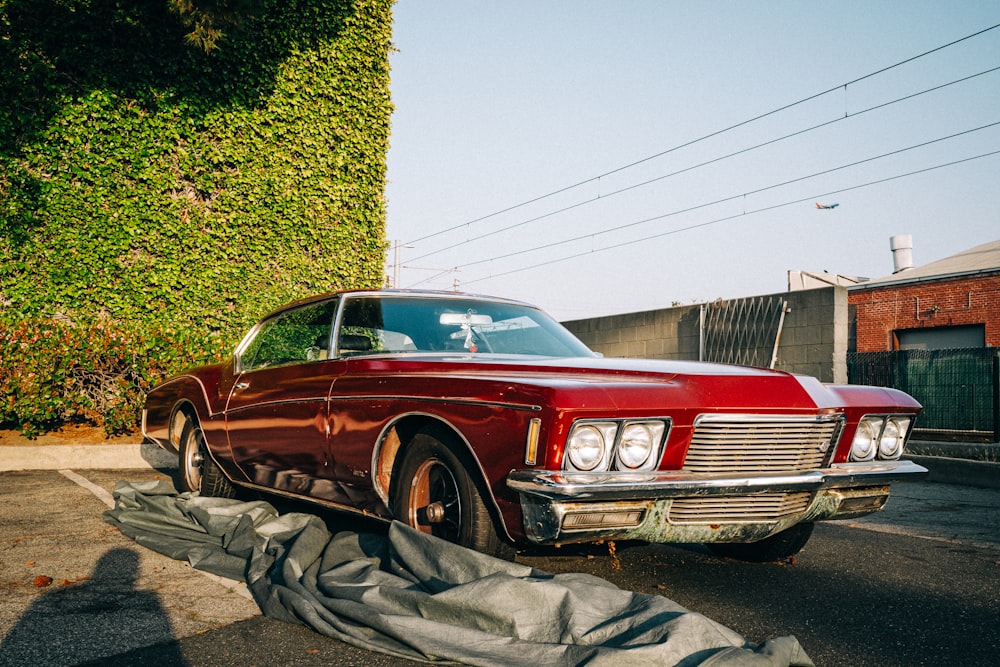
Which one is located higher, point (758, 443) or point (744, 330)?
point (744, 330)

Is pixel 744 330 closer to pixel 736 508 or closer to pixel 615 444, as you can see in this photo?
pixel 736 508

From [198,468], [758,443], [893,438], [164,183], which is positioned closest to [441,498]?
[758,443]

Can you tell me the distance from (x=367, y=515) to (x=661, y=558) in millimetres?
1651

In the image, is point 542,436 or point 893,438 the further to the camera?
point 893,438

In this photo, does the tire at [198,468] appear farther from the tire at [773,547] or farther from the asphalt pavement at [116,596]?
the tire at [773,547]

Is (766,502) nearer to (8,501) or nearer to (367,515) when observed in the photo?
(367,515)

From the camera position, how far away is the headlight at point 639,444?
319cm

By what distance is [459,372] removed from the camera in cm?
364

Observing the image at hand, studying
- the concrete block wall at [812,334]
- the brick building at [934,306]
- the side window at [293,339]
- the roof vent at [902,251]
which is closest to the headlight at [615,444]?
the side window at [293,339]

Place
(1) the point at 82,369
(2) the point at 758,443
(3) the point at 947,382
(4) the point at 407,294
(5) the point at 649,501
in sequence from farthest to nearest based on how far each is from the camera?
(3) the point at 947,382 < (1) the point at 82,369 < (4) the point at 407,294 < (2) the point at 758,443 < (5) the point at 649,501

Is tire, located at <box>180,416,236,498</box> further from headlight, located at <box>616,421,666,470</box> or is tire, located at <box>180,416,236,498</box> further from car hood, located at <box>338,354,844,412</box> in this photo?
headlight, located at <box>616,421,666,470</box>

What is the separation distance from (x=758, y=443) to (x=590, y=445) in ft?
2.67

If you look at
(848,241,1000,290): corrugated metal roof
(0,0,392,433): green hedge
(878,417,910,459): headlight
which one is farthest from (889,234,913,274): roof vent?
(878,417,910,459): headlight

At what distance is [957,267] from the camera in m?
25.2
